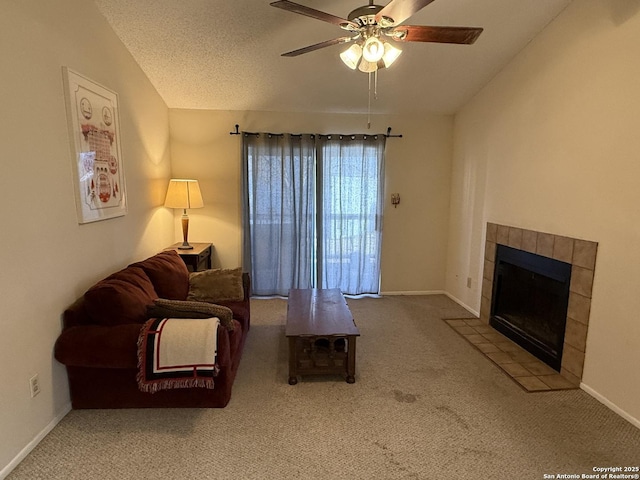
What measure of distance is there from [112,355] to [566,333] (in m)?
3.17

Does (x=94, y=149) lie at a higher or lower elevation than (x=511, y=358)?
higher

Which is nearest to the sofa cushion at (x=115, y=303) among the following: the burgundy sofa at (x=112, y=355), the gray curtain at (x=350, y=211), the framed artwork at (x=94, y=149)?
the burgundy sofa at (x=112, y=355)

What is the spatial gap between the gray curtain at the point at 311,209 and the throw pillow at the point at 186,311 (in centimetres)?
211

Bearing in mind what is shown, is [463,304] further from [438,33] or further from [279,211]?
[438,33]

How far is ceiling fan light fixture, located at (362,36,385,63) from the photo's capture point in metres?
1.94

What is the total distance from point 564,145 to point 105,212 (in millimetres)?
3559

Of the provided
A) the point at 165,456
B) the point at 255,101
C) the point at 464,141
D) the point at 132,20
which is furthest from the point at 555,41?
the point at 165,456

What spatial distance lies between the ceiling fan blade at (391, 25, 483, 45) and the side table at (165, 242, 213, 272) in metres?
2.83

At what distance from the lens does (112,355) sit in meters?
2.14

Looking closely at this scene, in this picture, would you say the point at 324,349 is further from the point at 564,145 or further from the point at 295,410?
the point at 564,145

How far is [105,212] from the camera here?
276cm

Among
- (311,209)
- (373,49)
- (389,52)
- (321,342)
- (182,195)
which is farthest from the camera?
(311,209)

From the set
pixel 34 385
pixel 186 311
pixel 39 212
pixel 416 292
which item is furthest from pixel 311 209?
pixel 34 385

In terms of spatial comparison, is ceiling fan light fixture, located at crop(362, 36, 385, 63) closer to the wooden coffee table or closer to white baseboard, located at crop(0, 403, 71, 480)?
the wooden coffee table
